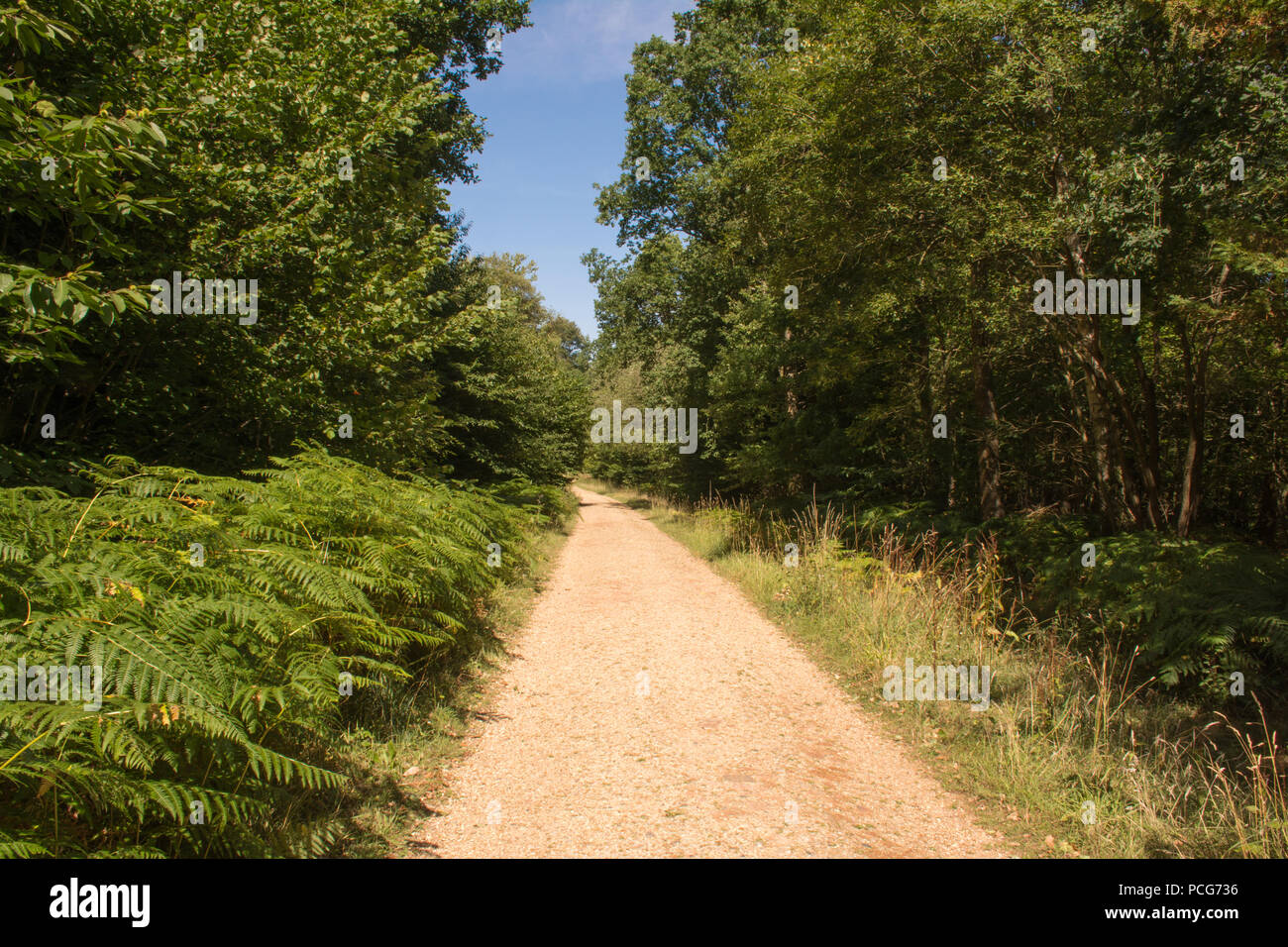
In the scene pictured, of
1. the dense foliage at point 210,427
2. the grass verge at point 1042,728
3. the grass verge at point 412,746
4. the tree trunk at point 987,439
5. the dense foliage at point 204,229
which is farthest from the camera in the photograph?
the tree trunk at point 987,439

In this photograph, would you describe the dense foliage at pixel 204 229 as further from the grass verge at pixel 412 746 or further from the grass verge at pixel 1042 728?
the grass verge at pixel 1042 728

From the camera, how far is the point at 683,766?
14.8 feet

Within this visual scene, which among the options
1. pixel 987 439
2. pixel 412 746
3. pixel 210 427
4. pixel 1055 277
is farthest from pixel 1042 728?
pixel 210 427

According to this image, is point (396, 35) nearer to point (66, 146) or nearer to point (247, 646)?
point (66, 146)

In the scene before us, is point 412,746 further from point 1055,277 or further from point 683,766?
point 1055,277

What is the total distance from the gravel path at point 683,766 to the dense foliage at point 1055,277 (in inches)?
122

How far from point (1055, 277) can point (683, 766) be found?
8.32m

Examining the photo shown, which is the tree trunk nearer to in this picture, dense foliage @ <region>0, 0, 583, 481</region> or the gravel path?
the gravel path

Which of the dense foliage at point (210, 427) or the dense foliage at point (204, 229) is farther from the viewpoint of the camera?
the dense foliage at point (204, 229)

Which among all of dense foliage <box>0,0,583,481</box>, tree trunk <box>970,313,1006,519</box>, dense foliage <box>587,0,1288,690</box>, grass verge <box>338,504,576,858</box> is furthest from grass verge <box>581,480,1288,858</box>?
dense foliage <box>0,0,583,481</box>

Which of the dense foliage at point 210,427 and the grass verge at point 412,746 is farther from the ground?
the dense foliage at point 210,427

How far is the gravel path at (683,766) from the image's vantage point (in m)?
3.60

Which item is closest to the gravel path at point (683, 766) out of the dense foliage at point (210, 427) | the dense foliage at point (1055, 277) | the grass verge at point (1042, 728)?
the grass verge at point (1042, 728)
